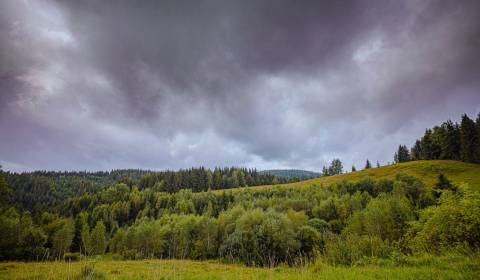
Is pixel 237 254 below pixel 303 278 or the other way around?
below

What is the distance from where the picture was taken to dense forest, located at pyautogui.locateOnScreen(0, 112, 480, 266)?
48.2 ft

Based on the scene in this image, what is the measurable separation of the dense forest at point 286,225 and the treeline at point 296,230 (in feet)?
Answer: 0.37

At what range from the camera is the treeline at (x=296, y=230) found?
1473 cm

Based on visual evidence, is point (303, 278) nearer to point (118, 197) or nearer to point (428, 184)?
point (428, 184)

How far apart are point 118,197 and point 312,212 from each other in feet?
345

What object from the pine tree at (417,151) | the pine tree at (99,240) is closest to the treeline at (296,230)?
the pine tree at (99,240)

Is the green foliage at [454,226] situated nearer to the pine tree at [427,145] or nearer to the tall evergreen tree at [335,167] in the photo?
the pine tree at [427,145]

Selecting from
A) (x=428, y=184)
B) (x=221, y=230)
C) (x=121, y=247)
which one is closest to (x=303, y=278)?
(x=221, y=230)

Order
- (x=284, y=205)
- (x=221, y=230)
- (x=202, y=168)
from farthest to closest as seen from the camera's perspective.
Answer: (x=202, y=168), (x=284, y=205), (x=221, y=230)

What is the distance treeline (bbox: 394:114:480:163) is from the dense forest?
0.44m

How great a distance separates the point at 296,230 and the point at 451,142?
317 feet

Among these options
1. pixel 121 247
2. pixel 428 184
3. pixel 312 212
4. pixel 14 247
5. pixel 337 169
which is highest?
pixel 337 169

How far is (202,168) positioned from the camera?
520 ft

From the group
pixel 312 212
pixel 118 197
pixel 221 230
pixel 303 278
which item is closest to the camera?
pixel 303 278
